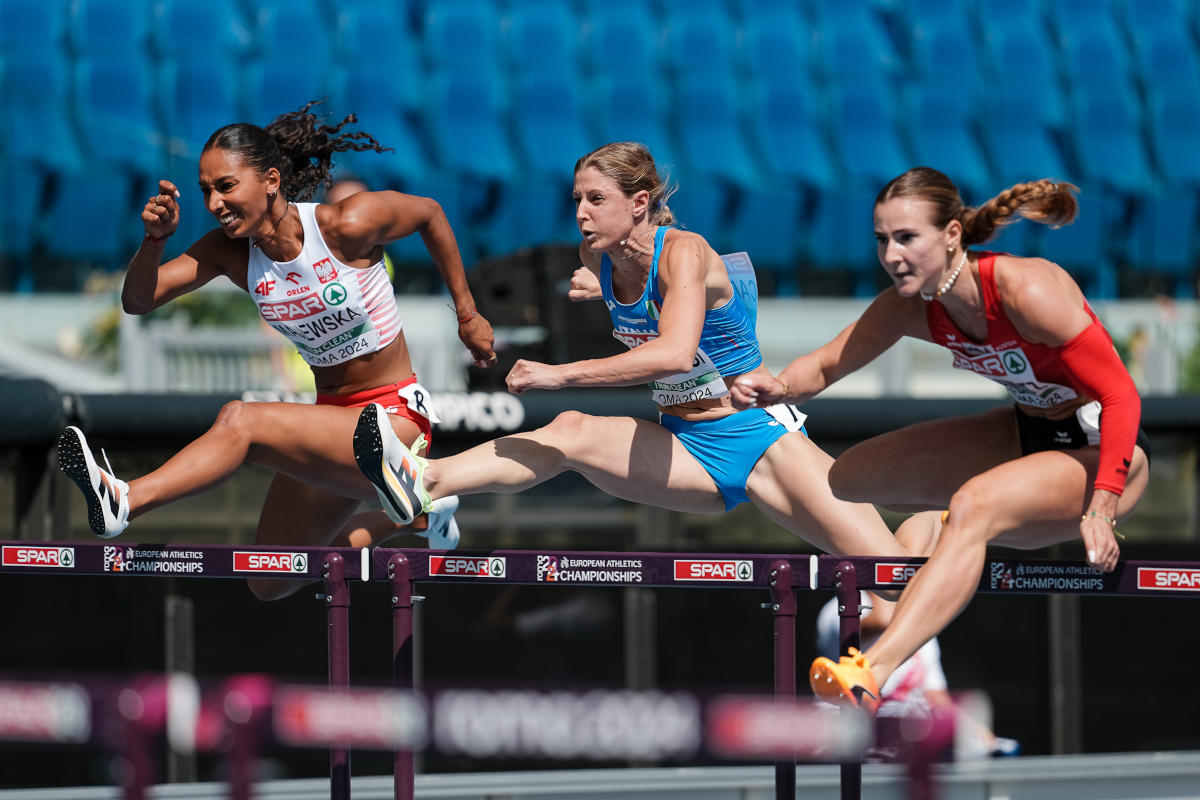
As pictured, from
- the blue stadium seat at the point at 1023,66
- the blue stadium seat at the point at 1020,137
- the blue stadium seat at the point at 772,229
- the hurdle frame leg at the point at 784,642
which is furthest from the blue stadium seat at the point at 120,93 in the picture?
the hurdle frame leg at the point at 784,642

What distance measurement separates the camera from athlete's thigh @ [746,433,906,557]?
4.29m

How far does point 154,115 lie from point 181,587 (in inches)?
402

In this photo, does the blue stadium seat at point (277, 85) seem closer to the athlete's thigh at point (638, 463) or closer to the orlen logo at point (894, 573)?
the athlete's thigh at point (638, 463)

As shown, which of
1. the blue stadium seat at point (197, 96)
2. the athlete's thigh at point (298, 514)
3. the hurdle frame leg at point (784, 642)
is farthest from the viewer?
the blue stadium seat at point (197, 96)

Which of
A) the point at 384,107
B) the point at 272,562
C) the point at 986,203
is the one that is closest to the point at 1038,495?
the point at 986,203

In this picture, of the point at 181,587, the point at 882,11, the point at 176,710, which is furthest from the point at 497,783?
the point at 882,11

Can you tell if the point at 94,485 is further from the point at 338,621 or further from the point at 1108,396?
the point at 1108,396

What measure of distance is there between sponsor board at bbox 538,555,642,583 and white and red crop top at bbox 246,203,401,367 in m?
0.94

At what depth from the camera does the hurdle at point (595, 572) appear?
161 inches

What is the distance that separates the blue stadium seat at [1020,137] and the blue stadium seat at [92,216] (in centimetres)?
974

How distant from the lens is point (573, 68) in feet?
55.0

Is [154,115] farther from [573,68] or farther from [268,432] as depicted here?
[268,432]

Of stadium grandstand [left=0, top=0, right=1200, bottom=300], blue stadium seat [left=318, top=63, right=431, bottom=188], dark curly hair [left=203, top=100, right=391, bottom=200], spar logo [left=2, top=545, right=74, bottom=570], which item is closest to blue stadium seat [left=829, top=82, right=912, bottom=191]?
stadium grandstand [left=0, top=0, right=1200, bottom=300]

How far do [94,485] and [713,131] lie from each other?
1338 cm
